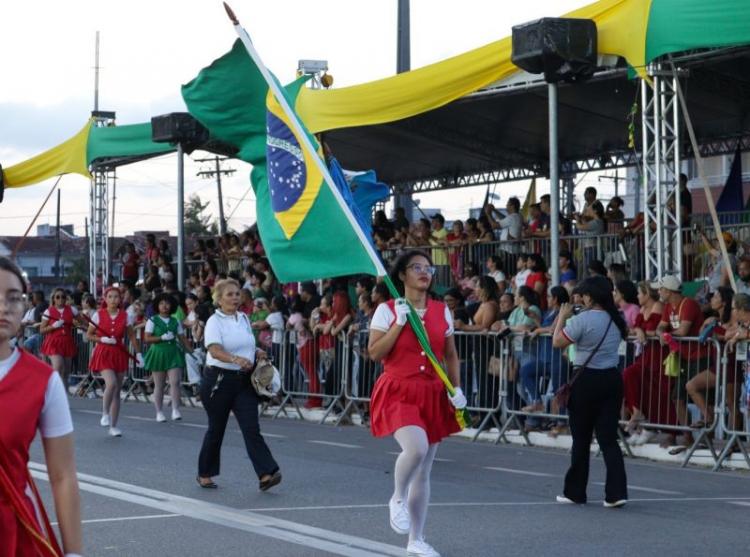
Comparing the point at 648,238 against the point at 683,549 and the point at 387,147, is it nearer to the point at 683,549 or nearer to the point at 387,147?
the point at 683,549

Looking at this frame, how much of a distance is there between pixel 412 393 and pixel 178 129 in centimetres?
1516

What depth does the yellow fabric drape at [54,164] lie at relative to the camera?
85.3ft

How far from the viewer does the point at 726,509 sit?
10.5 metres

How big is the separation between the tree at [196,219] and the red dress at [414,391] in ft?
281

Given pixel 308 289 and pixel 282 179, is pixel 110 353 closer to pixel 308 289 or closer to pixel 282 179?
pixel 308 289

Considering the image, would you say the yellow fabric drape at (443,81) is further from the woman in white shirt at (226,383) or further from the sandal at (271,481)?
the sandal at (271,481)

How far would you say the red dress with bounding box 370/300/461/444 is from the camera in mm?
8344

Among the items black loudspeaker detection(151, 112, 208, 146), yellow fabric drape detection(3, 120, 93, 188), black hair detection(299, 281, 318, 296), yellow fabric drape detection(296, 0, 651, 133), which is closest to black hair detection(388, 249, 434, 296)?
yellow fabric drape detection(296, 0, 651, 133)

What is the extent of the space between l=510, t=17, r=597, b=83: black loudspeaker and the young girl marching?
6097 mm

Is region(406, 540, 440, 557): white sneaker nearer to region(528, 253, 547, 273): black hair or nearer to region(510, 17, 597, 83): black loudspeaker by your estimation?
region(510, 17, 597, 83): black loudspeaker

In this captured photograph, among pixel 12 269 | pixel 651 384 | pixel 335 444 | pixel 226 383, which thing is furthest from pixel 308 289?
pixel 12 269

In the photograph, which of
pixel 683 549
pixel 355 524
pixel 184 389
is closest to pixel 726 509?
pixel 683 549

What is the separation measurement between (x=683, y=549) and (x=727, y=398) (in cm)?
510

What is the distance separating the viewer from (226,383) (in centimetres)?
1141
